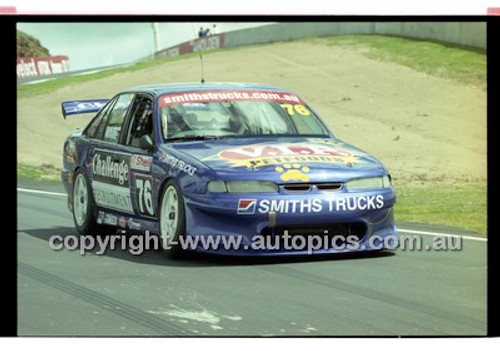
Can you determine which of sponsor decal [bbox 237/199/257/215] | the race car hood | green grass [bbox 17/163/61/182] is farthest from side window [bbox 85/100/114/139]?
green grass [bbox 17/163/61/182]

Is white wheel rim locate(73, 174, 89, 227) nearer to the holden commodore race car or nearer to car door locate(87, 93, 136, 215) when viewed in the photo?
the holden commodore race car

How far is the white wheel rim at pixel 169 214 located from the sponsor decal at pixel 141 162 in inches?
14.6

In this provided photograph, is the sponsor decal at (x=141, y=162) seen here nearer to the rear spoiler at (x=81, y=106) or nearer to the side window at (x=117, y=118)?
the side window at (x=117, y=118)

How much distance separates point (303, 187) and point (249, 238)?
0.49 m

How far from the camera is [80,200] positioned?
396 inches

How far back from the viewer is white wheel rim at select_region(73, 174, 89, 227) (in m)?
9.91

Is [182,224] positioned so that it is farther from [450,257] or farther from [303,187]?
[450,257]

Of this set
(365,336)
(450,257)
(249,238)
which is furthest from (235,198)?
(365,336)

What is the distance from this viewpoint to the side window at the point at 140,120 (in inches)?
365

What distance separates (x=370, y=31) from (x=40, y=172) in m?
9.97

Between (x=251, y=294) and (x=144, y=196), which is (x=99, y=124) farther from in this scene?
(x=251, y=294)

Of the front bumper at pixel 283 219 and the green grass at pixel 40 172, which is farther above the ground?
the front bumper at pixel 283 219

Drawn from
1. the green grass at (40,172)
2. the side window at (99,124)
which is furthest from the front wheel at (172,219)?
the green grass at (40,172)

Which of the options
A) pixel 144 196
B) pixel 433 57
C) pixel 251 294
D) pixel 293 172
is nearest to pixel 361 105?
pixel 433 57
